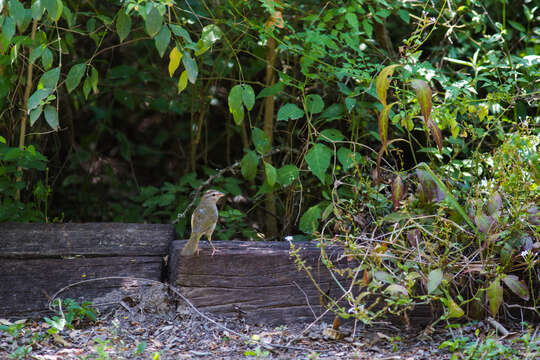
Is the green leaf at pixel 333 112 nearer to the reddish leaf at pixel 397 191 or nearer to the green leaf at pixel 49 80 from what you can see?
the reddish leaf at pixel 397 191

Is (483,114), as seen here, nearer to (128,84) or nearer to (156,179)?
(128,84)

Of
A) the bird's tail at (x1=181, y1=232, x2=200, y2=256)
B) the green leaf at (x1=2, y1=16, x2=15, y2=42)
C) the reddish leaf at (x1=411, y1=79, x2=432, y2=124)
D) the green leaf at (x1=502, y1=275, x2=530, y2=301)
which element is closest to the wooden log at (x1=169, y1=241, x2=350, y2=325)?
the bird's tail at (x1=181, y1=232, x2=200, y2=256)

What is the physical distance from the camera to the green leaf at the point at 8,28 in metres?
3.12

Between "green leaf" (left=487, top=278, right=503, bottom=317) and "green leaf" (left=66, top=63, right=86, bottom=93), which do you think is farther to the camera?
"green leaf" (left=66, top=63, right=86, bottom=93)

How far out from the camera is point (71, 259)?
369 centimetres

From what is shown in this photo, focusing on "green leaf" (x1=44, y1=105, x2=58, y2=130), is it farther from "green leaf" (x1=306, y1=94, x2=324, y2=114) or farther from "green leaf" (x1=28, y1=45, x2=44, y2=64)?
"green leaf" (x1=306, y1=94, x2=324, y2=114)

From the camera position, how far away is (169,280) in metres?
3.69

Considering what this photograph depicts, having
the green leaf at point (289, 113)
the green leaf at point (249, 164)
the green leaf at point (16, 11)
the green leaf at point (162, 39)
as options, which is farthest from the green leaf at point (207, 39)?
the green leaf at point (16, 11)

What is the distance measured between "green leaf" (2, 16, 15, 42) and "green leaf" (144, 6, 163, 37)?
2.37 feet

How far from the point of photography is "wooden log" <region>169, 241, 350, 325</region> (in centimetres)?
351

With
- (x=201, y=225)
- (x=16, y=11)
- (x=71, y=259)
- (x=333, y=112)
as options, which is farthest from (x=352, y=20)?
(x=71, y=259)

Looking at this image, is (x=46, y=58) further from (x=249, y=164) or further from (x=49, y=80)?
(x=249, y=164)

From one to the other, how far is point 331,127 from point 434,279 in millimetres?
1986

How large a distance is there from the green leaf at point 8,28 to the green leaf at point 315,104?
1.83 m
